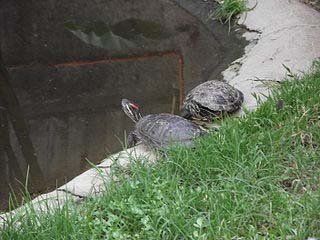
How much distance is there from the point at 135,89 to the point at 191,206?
9.04 ft

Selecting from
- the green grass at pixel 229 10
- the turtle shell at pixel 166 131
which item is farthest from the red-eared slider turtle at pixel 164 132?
the green grass at pixel 229 10

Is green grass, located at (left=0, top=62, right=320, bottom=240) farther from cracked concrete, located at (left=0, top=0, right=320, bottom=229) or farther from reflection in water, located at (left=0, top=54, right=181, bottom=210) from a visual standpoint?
reflection in water, located at (left=0, top=54, right=181, bottom=210)

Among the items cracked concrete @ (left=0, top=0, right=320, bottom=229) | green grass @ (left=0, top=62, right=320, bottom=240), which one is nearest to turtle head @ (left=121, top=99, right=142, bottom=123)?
cracked concrete @ (left=0, top=0, right=320, bottom=229)

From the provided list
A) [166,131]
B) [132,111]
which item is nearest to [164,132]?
[166,131]

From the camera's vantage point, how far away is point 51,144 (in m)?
5.30

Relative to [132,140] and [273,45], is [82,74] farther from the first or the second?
[273,45]

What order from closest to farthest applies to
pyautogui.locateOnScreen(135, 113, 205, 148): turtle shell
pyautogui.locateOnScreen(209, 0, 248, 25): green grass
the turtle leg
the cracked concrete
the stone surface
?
the cracked concrete
pyautogui.locateOnScreen(135, 113, 205, 148): turtle shell
the turtle leg
the stone surface
pyautogui.locateOnScreen(209, 0, 248, 25): green grass

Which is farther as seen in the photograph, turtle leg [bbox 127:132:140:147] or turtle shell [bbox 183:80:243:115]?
turtle shell [bbox 183:80:243:115]

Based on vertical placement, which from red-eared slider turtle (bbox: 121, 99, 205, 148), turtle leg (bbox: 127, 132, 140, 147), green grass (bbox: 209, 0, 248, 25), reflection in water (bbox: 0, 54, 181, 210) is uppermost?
green grass (bbox: 209, 0, 248, 25)

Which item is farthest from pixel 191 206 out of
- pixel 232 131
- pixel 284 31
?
pixel 284 31

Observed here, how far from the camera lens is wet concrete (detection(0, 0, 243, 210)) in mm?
5223

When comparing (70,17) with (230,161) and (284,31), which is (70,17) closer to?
(284,31)

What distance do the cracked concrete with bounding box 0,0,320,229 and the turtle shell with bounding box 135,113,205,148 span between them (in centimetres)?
9

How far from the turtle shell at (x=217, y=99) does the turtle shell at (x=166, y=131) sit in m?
0.52
